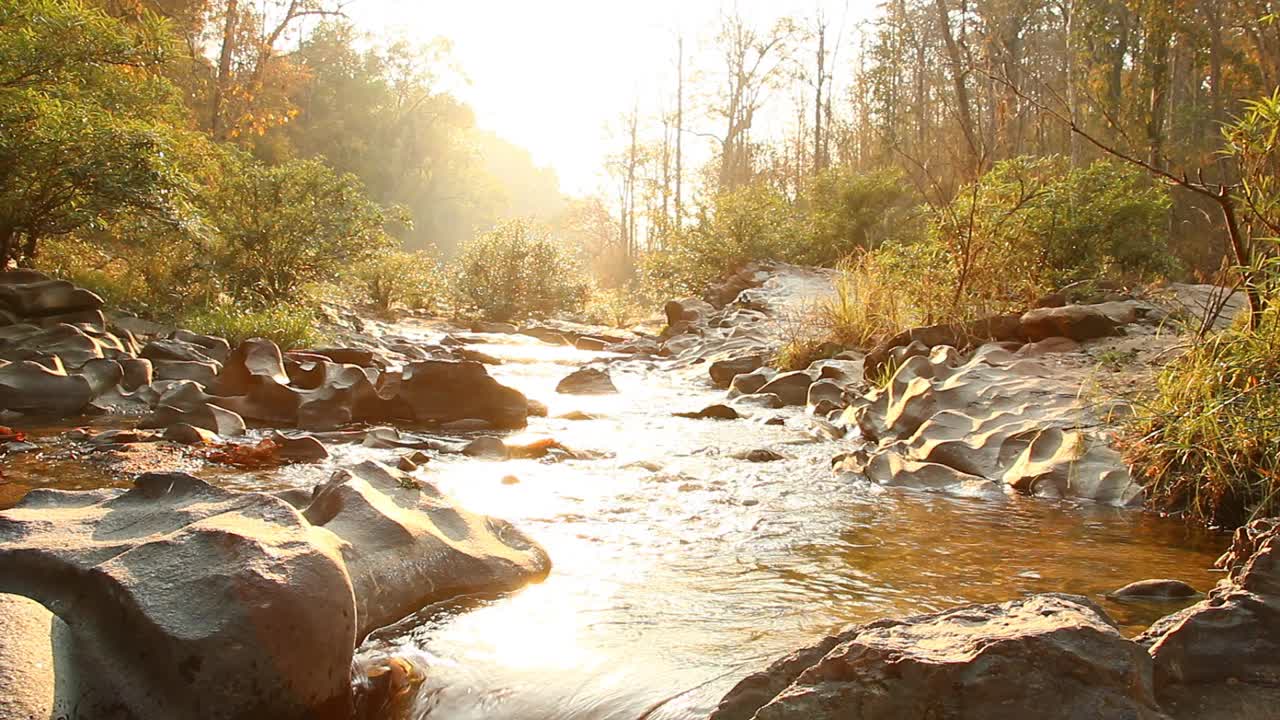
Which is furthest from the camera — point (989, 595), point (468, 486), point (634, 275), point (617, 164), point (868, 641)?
point (617, 164)

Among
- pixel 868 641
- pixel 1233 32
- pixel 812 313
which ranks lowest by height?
pixel 868 641

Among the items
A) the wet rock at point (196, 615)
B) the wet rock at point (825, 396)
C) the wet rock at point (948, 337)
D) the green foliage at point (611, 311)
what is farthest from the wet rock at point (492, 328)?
the wet rock at point (196, 615)

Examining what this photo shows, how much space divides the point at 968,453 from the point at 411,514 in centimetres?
325

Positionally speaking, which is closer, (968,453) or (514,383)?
(968,453)

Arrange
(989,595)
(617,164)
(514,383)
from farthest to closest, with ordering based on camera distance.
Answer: (617,164) < (514,383) < (989,595)

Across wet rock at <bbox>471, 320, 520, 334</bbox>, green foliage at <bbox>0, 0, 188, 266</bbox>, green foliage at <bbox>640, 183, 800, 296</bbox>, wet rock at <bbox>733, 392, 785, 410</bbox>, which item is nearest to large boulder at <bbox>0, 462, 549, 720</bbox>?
wet rock at <bbox>733, 392, 785, 410</bbox>

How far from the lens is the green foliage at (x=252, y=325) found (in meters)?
8.70

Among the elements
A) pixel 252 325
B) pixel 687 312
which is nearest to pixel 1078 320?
pixel 252 325

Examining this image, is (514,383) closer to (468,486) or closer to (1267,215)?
(468,486)

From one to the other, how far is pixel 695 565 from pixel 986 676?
1.77 metres

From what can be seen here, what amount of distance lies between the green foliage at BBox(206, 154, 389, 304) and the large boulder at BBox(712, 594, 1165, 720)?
10.5 m

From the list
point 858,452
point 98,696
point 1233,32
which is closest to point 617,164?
point 1233,32

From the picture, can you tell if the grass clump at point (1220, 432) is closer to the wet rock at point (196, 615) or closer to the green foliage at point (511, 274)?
the wet rock at point (196, 615)

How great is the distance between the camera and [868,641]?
1.52m
